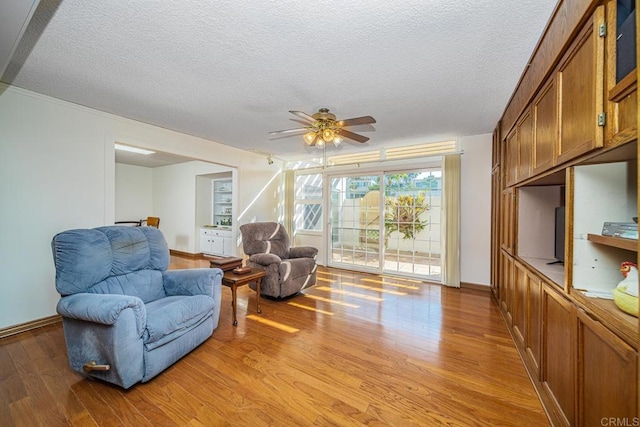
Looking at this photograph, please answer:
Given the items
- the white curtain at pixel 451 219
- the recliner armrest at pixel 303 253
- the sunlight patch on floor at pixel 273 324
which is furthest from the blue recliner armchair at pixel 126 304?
the white curtain at pixel 451 219

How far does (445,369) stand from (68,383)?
2858 millimetres

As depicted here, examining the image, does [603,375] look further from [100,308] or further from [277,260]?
[277,260]

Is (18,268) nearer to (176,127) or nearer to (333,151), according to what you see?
(176,127)

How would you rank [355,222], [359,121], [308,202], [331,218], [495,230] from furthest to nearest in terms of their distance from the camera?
[308,202]
[331,218]
[355,222]
[495,230]
[359,121]

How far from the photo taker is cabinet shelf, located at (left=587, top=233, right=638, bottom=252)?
0.96m

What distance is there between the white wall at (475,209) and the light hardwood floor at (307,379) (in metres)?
1.33

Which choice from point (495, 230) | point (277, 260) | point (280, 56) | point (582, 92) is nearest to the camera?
point (582, 92)

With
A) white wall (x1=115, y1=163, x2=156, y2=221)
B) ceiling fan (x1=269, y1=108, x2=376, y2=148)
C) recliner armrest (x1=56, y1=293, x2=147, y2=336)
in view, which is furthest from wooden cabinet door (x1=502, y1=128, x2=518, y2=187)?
white wall (x1=115, y1=163, x2=156, y2=221)

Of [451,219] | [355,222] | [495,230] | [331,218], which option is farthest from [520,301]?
[331,218]

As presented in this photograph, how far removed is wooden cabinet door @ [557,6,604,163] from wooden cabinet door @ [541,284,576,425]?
0.84 m

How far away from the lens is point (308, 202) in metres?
5.82

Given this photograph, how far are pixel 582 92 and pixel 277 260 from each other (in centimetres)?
312

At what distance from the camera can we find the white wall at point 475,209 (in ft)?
13.0

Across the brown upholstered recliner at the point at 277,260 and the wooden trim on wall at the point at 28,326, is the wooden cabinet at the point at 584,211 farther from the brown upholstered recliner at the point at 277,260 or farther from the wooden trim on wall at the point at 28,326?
the wooden trim on wall at the point at 28,326
